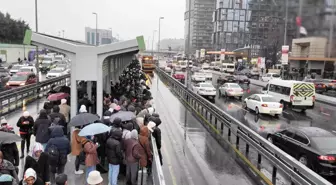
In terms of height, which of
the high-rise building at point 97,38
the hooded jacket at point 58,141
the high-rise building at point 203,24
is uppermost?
the high-rise building at point 203,24

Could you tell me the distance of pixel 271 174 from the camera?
1075 centimetres

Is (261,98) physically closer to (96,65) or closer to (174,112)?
(174,112)

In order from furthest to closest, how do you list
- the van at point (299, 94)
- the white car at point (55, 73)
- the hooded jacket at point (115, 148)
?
the white car at point (55, 73) < the van at point (299, 94) < the hooded jacket at point (115, 148)

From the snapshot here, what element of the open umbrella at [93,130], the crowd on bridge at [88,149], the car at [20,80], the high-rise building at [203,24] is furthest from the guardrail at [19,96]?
Answer: the high-rise building at [203,24]

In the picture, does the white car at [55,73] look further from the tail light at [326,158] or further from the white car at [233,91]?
the tail light at [326,158]

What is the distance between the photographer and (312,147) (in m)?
10.6

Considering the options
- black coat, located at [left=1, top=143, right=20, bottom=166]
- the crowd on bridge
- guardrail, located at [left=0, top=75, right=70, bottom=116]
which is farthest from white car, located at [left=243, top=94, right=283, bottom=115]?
black coat, located at [left=1, top=143, right=20, bottom=166]

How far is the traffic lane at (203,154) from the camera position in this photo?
34.4 feet

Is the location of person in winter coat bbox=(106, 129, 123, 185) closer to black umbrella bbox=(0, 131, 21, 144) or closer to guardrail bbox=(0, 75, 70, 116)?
black umbrella bbox=(0, 131, 21, 144)

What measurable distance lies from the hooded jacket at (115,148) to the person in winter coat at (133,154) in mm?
226

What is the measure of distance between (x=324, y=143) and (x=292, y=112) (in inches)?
564

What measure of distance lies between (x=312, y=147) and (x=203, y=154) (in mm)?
3853

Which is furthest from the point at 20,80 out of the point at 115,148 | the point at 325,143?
the point at 325,143

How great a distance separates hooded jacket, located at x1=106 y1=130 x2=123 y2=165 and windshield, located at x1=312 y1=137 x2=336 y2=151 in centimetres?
618
